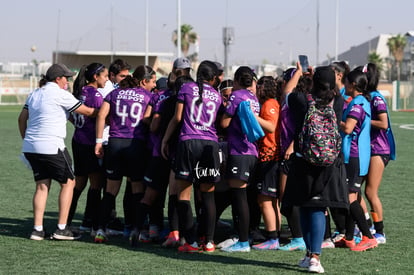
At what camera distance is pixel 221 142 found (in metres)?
7.28

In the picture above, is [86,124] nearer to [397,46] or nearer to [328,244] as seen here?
[328,244]

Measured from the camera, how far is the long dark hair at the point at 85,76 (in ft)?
24.9

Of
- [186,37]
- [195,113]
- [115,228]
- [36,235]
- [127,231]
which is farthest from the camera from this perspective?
[186,37]

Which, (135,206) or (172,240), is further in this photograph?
(135,206)

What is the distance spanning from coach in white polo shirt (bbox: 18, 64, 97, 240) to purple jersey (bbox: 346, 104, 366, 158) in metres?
2.76

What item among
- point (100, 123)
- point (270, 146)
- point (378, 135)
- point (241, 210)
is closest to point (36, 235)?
point (100, 123)

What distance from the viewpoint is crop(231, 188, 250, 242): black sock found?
6762 millimetres

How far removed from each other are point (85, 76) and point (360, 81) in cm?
306

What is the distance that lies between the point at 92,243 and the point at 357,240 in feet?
9.41

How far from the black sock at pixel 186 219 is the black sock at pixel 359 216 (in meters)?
1.64

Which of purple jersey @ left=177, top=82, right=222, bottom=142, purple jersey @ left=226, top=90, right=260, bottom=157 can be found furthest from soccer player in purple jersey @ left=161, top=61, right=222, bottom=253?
purple jersey @ left=226, top=90, right=260, bottom=157

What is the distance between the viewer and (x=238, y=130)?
6762 millimetres

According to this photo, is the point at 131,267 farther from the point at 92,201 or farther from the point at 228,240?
the point at 92,201

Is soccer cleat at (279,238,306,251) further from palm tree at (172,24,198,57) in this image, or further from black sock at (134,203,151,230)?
palm tree at (172,24,198,57)
